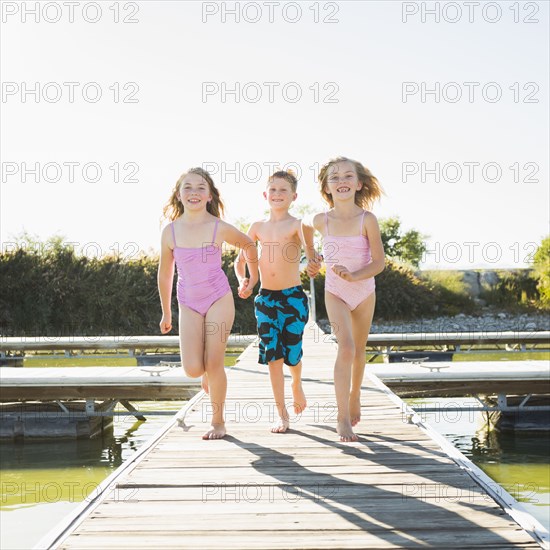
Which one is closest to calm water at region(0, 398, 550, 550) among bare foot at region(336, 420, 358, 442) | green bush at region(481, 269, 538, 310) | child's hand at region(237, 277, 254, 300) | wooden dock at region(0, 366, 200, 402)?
wooden dock at region(0, 366, 200, 402)

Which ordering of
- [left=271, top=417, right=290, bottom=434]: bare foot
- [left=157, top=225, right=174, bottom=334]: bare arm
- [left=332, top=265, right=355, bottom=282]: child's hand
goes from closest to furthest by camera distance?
[left=332, top=265, right=355, bottom=282]: child's hand, [left=157, top=225, right=174, bottom=334]: bare arm, [left=271, top=417, right=290, bottom=434]: bare foot

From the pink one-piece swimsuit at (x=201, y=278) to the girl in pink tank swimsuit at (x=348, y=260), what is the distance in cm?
57

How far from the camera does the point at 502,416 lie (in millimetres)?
10281

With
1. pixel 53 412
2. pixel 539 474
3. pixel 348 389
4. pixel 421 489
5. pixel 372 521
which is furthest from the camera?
pixel 53 412

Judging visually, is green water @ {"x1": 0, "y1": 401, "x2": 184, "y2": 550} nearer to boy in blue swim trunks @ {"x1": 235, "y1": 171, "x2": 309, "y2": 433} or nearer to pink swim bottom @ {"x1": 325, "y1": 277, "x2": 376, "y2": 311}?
boy in blue swim trunks @ {"x1": 235, "y1": 171, "x2": 309, "y2": 433}

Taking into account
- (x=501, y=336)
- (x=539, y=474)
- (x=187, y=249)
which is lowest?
(x=539, y=474)

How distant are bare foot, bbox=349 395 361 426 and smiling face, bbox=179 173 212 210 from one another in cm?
152

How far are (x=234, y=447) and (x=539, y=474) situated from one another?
4615mm

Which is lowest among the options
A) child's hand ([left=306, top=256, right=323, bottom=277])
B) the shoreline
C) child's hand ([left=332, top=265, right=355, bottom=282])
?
the shoreline

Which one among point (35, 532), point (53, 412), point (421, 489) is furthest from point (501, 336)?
point (421, 489)

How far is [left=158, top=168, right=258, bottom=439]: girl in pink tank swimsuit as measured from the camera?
4551 millimetres

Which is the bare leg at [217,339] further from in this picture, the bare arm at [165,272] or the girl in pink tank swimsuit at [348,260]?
the girl in pink tank swimsuit at [348,260]

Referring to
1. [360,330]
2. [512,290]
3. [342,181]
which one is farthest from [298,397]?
[512,290]

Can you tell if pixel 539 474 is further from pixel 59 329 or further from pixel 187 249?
pixel 59 329
